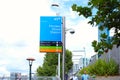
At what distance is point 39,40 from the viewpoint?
42.2 meters

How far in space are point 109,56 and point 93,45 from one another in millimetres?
35417

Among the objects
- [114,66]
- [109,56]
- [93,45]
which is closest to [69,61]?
[109,56]

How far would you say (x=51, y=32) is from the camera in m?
40.8

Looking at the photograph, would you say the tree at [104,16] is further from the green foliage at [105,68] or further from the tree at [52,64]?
the tree at [52,64]

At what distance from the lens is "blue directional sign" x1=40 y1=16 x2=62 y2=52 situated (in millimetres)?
40562

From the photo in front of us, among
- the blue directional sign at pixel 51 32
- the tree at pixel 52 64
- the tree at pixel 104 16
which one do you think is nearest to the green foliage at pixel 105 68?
the blue directional sign at pixel 51 32

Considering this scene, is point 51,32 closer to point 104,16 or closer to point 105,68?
point 105,68

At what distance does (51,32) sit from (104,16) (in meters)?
25.6

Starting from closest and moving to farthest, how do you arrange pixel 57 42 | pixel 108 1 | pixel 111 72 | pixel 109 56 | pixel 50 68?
pixel 108 1 < pixel 57 42 < pixel 111 72 < pixel 109 56 < pixel 50 68

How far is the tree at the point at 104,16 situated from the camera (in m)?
15.1

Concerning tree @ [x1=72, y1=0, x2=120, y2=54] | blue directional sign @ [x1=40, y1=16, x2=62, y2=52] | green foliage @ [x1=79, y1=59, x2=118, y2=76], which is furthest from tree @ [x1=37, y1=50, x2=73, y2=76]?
tree @ [x1=72, y1=0, x2=120, y2=54]

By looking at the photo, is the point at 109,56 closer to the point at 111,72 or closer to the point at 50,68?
the point at 111,72

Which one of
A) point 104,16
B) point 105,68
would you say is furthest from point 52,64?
point 104,16

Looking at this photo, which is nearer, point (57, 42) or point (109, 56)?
point (57, 42)
